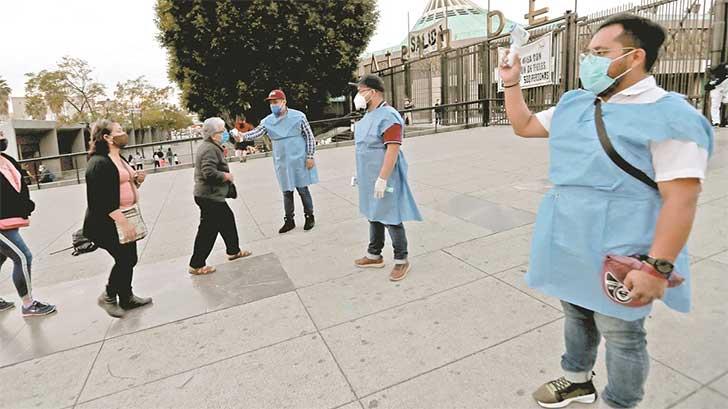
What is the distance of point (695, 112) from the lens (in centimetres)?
151

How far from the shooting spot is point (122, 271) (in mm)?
3516

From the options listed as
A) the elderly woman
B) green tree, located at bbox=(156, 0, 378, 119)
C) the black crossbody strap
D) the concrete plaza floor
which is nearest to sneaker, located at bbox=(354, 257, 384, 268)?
the concrete plaza floor

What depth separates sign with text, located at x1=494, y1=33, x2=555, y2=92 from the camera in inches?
463

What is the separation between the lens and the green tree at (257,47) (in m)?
17.6

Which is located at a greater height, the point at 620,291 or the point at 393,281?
the point at 620,291

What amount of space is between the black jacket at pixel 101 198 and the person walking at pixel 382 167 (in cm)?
192

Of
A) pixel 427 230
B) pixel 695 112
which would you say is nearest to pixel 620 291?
pixel 695 112

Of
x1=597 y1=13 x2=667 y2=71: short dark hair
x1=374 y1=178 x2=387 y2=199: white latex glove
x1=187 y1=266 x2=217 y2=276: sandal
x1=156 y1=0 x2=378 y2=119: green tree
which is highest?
x1=156 y1=0 x2=378 y2=119: green tree

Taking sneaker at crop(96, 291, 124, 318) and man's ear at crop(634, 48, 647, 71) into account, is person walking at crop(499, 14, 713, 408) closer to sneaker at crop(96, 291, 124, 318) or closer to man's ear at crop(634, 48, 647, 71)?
man's ear at crop(634, 48, 647, 71)

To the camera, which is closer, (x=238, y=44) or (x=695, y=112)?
(x=695, y=112)

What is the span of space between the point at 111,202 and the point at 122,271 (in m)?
0.58

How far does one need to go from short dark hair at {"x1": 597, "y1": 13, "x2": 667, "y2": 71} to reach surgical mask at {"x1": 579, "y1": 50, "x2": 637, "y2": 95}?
5 centimetres

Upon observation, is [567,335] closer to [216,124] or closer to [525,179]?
[216,124]

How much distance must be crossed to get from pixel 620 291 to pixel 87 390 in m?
2.82
